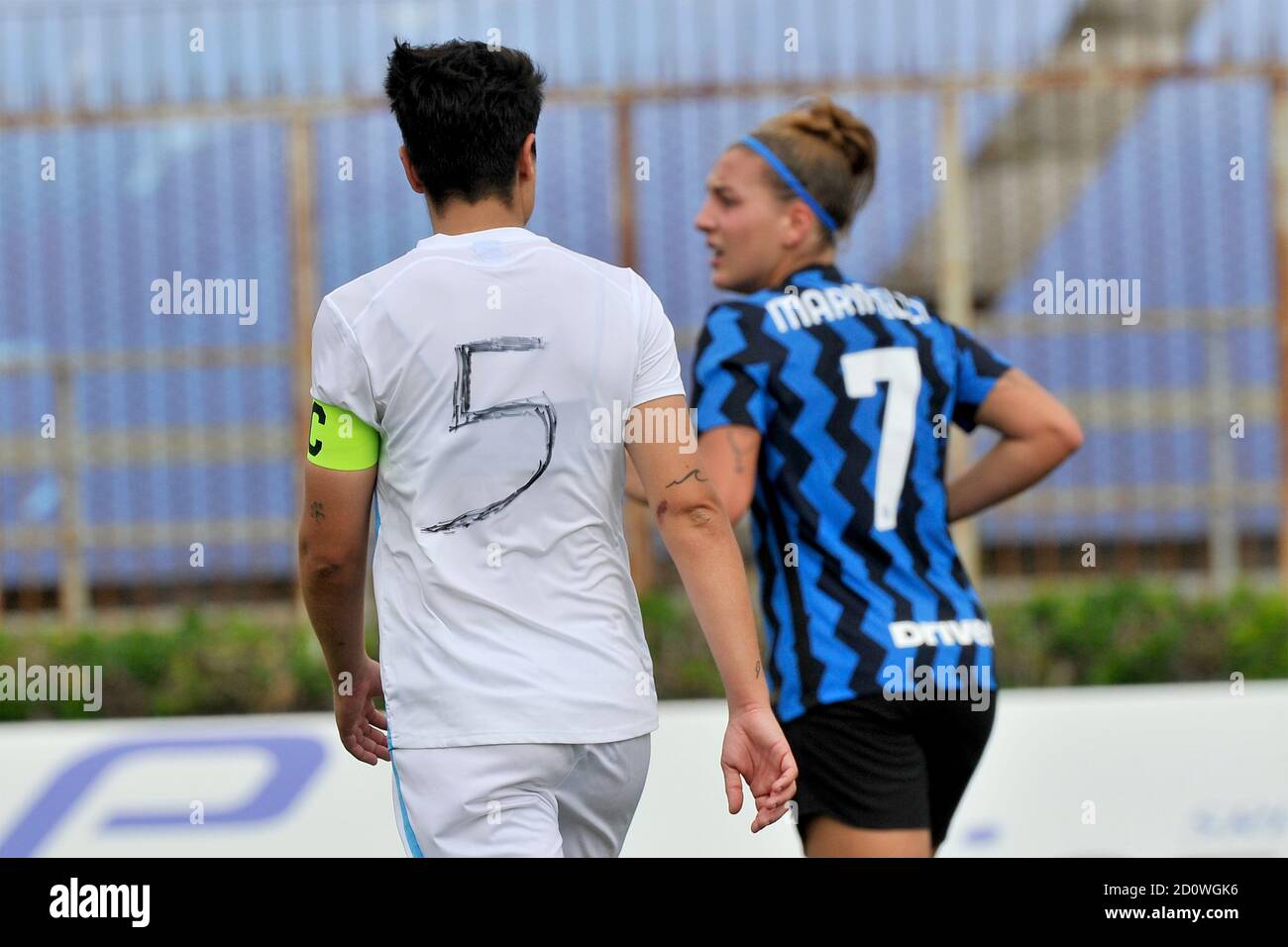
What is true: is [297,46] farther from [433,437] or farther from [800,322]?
[433,437]

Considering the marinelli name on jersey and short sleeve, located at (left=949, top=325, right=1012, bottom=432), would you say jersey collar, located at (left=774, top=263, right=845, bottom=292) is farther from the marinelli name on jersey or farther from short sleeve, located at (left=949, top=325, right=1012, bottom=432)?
short sleeve, located at (left=949, top=325, right=1012, bottom=432)

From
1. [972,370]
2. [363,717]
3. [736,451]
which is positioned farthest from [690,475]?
[972,370]

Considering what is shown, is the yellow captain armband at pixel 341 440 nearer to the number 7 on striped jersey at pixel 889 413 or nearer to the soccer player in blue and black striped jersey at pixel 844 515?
the soccer player in blue and black striped jersey at pixel 844 515

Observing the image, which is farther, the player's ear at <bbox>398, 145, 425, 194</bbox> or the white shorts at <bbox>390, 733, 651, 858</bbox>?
the player's ear at <bbox>398, 145, 425, 194</bbox>

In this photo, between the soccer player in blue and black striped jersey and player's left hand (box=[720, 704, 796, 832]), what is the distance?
56 centimetres

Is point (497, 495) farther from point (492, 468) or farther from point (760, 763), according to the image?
point (760, 763)

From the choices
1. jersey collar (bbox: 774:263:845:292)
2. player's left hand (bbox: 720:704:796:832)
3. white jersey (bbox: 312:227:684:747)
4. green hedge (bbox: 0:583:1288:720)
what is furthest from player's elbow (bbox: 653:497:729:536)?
green hedge (bbox: 0:583:1288:720)

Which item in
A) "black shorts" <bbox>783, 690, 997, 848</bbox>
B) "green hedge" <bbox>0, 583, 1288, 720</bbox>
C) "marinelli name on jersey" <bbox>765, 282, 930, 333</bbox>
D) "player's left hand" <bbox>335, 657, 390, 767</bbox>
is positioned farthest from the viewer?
"green hedge" <bbox>0, 583, 1288, 720</bbox>

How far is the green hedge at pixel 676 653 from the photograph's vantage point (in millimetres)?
6074

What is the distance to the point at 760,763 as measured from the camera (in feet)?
7.10

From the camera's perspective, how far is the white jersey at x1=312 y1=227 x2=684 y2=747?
204 centimetres

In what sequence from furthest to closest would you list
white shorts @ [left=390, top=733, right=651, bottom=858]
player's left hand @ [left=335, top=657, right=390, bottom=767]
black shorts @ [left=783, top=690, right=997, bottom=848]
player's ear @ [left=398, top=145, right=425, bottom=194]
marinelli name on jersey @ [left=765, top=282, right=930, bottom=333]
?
marinelli name on jersey @ [left=765, top=282, right=930, bottom=333] < black shorts @ [left=783, top=690, right=997, bottom=848] < player's left hand @ [left=335, top=657, right=390, bottom=767] < player's ear @ [left=398, top=145, right=425, bottom=194] < white shorts @ [left=390, top=733, right=651, bottom=858]

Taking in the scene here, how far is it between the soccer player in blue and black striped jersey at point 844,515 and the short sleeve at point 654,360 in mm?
545
